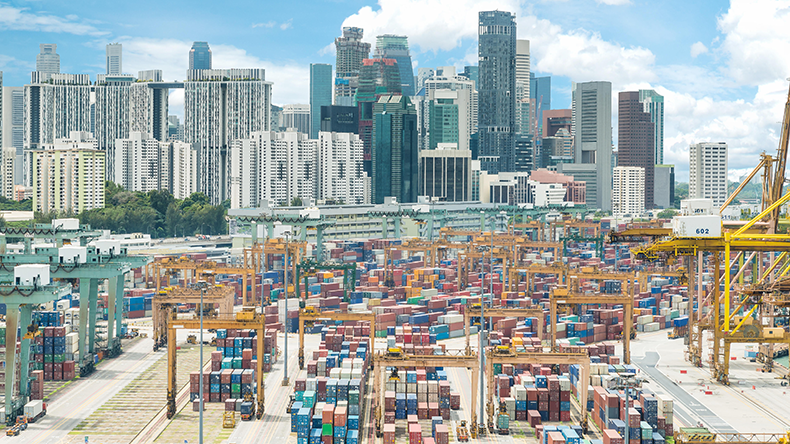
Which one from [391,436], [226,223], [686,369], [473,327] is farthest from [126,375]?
[226,223]

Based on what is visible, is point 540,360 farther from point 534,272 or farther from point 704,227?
point 534,272

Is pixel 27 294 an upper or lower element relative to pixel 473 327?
upper

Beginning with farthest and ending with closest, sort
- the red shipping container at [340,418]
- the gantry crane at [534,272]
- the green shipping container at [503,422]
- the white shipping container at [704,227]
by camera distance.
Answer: the gantry crane at [534,272] → the white shipping container at [704,227] → the green shipping container at [503,422] → the red shipping container at [340,418]

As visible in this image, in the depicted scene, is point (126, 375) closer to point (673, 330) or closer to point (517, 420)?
point (517, 420)

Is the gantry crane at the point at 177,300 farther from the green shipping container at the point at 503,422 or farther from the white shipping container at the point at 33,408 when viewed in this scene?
the green shipping container at the point at 503,422

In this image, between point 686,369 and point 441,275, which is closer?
point 686,369

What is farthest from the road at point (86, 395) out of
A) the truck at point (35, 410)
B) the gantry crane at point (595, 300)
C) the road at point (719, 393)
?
the road at point (719, 393)
